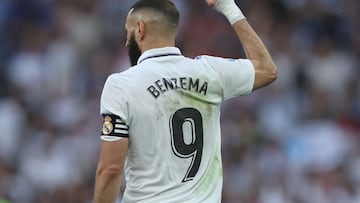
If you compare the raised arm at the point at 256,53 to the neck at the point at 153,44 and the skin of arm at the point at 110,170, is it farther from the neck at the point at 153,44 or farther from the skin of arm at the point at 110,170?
the skin of arm at the point at 110,170

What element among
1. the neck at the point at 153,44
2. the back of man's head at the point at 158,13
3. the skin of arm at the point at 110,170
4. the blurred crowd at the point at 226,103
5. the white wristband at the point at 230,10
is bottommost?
the blurred crowd at the point at 226,103

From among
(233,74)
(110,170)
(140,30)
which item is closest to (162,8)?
(140,30)

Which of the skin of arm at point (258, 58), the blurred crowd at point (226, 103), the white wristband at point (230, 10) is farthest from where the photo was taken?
the blurred crowd at point (226, 103)

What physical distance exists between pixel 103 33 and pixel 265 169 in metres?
3.63

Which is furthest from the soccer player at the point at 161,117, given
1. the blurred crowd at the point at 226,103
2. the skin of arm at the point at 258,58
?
the blurred crowd at the point at 226,103

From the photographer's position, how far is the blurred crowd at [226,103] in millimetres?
12586

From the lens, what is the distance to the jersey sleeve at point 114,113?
6.63 meters

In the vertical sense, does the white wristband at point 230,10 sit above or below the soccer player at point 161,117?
above

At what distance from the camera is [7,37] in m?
15.6

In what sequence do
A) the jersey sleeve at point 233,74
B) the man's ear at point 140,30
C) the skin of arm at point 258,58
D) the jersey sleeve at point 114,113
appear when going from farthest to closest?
the skin of arm at point 258,58 → the jersey sleeve at point 233,74 → the man's ear at point 140,30 → the jersey sleeve at point 114,113

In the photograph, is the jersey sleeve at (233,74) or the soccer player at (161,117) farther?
the jersey sleeve at (233,74)

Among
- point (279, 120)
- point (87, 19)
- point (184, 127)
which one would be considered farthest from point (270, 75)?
point (87, 19)

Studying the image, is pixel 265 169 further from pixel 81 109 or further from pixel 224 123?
pixel 81 109

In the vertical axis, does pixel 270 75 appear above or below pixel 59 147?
above
